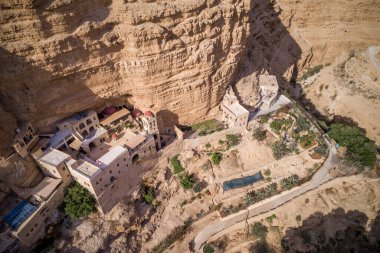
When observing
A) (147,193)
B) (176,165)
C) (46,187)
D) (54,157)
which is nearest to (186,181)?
(176,165)

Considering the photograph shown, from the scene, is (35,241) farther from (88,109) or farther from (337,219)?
(337,219)

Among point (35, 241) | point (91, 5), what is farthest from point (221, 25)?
point (35, 241)

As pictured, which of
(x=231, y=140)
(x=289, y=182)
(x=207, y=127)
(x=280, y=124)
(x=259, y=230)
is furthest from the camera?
(x=280, y=124)

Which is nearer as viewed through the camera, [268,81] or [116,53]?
[116,53]

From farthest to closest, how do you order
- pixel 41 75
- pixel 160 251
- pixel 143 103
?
pixel 143 103 < pixel 160 251 < pixel 41 75

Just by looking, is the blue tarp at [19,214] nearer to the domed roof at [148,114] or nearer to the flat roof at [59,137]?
the flat roof at [59,137]

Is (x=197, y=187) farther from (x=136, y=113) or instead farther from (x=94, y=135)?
(x=94, y=135)

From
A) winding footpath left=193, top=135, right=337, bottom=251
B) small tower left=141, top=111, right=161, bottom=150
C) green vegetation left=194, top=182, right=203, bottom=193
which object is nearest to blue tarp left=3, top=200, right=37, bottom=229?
small tower left=141, top=111, right=161, bottom=150
